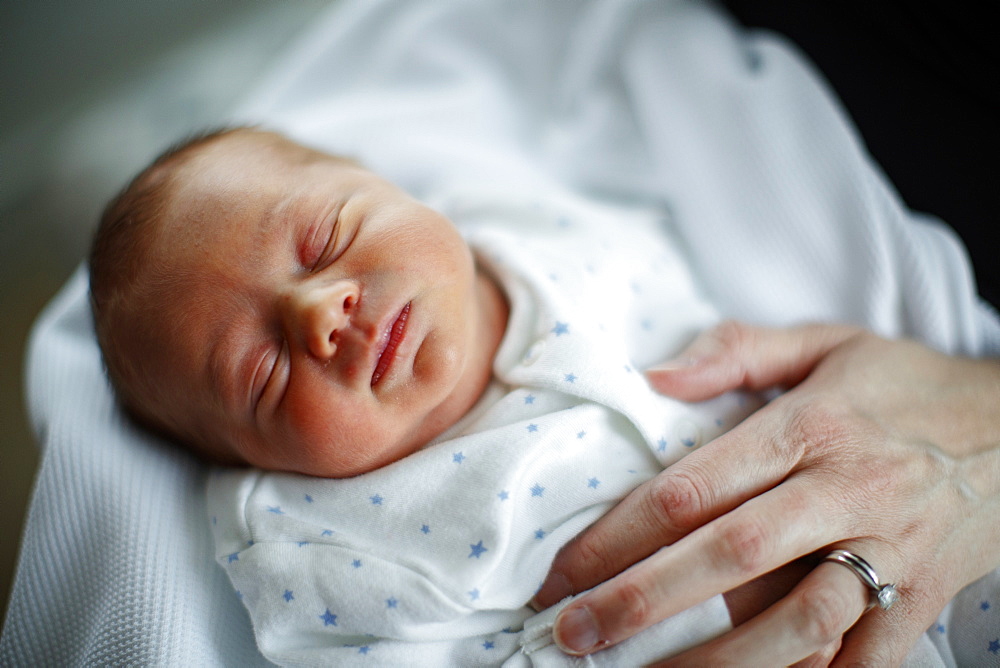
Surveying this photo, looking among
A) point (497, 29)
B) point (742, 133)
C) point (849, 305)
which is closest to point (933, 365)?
point (849, 305)

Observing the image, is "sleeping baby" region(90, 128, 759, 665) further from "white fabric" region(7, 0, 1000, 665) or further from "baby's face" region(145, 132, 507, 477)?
"white fabric" region(7, 0, 1000, 665)

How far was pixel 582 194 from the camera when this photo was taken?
4.95 ft

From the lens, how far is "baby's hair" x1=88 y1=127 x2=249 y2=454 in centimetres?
96

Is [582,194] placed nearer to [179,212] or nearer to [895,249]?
[895,249]

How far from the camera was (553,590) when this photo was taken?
90 centimetres

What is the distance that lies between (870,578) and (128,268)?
1092mm

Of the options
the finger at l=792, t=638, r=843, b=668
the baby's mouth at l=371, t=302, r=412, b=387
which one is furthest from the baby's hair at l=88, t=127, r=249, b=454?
the finger at l=792, t=638, r=843, b=668

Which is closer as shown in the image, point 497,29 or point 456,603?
point 456,603

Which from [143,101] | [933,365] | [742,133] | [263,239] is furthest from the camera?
[143,101]

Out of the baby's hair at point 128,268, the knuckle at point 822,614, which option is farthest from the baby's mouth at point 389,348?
the knuckle at point 822,614

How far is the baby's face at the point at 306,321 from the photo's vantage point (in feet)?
2.95

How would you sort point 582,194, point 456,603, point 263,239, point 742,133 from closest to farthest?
point 456,603 < point 263,239 < point 742,133 < point 582,194

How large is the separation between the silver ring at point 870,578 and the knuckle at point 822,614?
1.9 inches

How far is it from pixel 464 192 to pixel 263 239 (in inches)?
19.4
